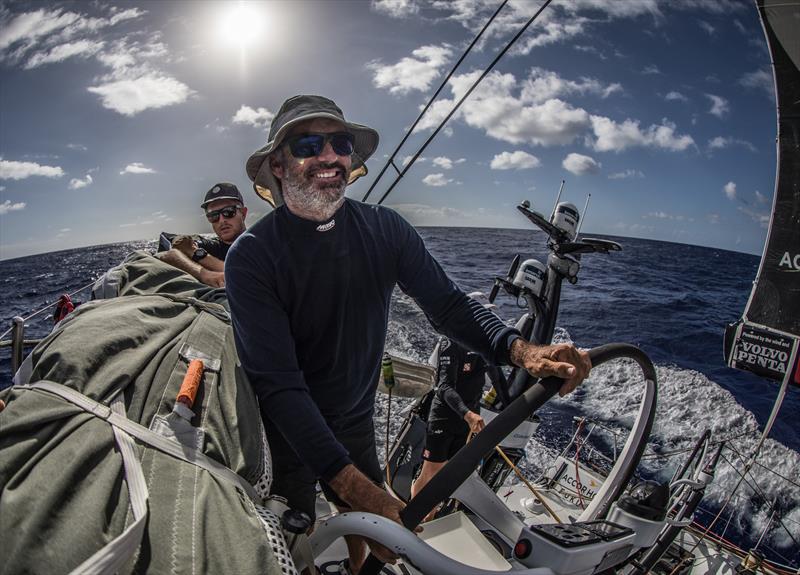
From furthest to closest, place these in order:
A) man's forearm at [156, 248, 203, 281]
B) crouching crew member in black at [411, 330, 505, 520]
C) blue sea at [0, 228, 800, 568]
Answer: blue sea at [0, 228, 800, 568], crouching crew member in black at [411, 330, 505, 520], man's forearm at [156, 248, 203, 281]

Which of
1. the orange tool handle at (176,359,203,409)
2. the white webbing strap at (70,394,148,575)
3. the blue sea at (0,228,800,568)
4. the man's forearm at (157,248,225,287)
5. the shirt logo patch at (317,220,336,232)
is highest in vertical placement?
the shirt logo patch at (317,220,336,232)

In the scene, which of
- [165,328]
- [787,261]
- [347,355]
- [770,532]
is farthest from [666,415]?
[165,328]

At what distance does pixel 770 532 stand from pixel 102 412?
299 inches

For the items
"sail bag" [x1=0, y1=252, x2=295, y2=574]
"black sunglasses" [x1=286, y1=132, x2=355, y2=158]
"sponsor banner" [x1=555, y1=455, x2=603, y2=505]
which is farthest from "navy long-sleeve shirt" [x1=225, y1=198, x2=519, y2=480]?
"sponsor banner" [x1=555, y1=455, x2=603, y2=505]

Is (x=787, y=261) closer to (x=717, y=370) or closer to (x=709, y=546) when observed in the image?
(x=709, y=546)

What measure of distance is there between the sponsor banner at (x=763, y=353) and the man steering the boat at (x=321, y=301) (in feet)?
14.0

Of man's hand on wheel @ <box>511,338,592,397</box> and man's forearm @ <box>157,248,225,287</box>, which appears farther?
man's forearm @ <box>157,248,225,287</box>

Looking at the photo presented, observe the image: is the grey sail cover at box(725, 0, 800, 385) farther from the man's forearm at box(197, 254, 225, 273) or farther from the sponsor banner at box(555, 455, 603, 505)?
the man's forearm at box(197, 254, 225, 273)

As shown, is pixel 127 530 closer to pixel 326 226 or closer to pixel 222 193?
pixel 326 226

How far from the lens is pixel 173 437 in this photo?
99cm

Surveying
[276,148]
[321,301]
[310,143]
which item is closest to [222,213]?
[276,148]

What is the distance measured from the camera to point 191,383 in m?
1.11

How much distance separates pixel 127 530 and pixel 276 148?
4.59 feet

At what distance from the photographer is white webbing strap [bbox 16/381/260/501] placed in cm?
94
